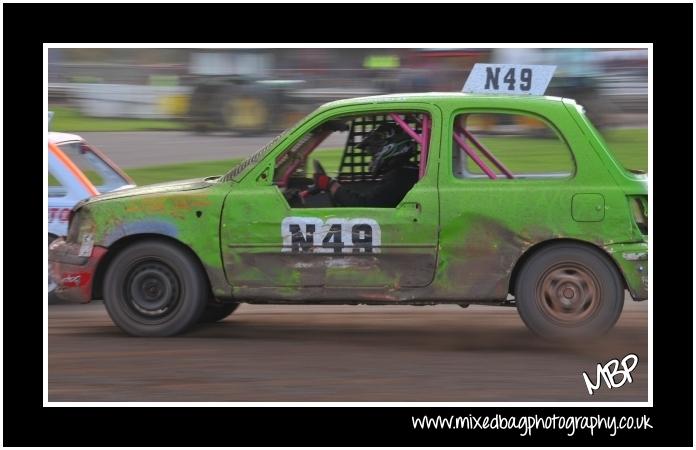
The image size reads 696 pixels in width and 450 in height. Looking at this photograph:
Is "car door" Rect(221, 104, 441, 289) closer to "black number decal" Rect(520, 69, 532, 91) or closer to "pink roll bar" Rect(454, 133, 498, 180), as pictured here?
"pink roll bar" Rect(454, 133, 498, 180)

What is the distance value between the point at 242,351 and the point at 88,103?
1006cm

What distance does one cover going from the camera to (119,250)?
25.9ft

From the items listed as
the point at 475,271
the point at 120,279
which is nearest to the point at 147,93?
the point at 120,279

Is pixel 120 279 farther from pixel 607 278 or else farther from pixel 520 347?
pixel 607 278

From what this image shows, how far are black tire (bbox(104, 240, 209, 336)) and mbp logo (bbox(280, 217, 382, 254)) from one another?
734mm

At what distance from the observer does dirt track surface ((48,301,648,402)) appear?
655cm

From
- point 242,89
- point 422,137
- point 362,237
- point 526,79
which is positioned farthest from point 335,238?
point 242,89

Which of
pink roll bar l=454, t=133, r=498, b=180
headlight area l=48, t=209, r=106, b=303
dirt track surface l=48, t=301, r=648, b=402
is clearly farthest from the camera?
headlight area l=48, t=209, r=106, b=303

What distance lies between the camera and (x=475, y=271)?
24.2 ft

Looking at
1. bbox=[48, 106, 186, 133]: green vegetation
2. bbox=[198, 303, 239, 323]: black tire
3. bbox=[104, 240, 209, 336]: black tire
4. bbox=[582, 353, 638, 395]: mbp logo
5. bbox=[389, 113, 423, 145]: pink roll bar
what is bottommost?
bbox=[582, 353, 638, 395]: mbp logo

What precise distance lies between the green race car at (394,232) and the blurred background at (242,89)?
7.02 m

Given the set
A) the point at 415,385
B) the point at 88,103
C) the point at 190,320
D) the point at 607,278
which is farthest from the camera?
the point at 88,103

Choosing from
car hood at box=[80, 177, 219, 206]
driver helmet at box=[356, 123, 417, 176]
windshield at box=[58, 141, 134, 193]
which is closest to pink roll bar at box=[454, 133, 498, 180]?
driver helmet at box=[356, 123, 417, 176]

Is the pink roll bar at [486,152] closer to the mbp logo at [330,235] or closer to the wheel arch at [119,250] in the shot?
the mbp logo at [330,235]
